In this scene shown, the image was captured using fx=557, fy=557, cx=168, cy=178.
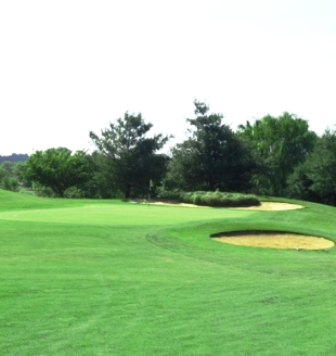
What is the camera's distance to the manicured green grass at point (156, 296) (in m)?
6.48

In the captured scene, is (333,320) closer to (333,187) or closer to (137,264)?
(137,264)

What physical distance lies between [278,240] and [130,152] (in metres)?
35.6

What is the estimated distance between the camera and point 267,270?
1371cm

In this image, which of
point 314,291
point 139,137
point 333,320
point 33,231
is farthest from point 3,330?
point 139,137

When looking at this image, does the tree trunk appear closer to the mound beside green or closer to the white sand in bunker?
the mound beside green

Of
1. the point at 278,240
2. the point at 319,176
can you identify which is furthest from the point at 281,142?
the point at 278,240

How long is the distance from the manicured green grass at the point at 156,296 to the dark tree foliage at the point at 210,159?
36.4 meters

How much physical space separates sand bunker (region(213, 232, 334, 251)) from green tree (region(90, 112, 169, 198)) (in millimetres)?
34002

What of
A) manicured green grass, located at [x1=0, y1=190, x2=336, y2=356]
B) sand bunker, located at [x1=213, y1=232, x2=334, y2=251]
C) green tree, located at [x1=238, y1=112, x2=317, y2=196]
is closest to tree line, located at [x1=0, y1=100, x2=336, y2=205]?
green tree, located at [x1=238, y1=112, x2=317, y2=196]

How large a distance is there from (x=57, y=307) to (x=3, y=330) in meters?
1.31

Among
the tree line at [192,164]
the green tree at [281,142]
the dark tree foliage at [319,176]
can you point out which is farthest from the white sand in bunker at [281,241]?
the green tree at [281,142]

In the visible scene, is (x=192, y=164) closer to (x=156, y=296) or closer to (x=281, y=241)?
(x=281, y=241)

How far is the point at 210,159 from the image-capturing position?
55375 mm

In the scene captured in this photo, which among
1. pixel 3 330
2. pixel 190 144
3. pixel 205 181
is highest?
pixel 190 144
